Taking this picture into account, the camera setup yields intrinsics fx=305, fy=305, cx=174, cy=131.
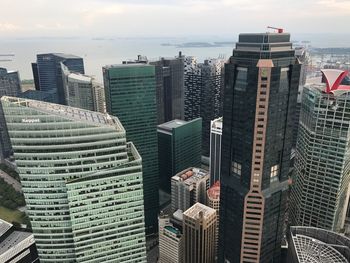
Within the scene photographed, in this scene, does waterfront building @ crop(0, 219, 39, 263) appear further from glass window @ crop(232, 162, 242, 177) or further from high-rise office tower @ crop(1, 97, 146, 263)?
glass window @ crop(232, 162, 242, 177)

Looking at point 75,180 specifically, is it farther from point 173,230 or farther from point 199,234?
point 173,230

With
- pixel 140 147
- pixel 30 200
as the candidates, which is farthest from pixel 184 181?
pixel 30 200

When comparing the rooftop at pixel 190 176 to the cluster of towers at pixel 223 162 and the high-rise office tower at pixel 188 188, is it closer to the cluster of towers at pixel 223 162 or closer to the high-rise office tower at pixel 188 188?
the high-rise office tower at pixel 188 188

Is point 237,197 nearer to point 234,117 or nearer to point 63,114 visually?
point 234,117

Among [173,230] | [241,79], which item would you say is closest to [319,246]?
[241,79]

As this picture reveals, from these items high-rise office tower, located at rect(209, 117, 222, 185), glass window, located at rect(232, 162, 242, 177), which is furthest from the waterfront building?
high-rise office tower, located at rect(209, 117, 222, 185)

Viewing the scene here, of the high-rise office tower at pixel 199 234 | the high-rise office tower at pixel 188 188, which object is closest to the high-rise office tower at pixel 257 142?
the high-rise office tower at pixel 199 234
